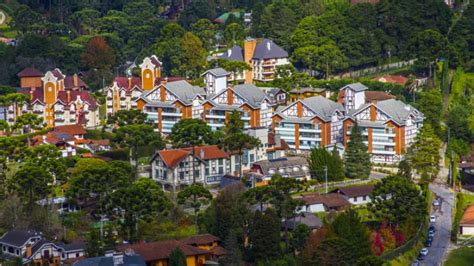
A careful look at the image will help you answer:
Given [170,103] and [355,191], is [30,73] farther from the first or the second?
[355,191]

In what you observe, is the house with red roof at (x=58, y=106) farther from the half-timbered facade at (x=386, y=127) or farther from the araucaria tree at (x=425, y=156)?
the araucaria tree at (x=425, y=156)

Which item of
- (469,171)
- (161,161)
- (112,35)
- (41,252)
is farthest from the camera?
(112,35)

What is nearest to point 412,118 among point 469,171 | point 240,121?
point 469,171

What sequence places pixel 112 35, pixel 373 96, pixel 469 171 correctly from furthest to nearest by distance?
pixel 112 35 < pixel 373 96 < pixel 469 171

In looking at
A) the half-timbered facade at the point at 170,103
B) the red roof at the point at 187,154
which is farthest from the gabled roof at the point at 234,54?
the red roof at the point at 187,154

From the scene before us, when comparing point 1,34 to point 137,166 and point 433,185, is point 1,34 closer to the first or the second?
point 137,166
